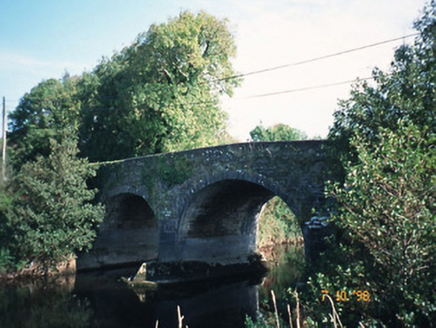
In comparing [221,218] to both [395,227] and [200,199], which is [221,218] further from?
[395,227]

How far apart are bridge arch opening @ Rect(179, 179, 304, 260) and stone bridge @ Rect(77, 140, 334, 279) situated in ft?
0.15

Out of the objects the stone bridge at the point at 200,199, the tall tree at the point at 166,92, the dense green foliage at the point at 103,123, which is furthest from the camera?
the tall tree at the point at 166,92

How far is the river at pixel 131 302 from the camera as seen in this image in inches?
490

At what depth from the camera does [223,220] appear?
65.6ft

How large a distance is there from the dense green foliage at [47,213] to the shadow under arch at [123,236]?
219cm

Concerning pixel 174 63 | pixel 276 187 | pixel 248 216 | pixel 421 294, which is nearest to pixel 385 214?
pixel 421 294

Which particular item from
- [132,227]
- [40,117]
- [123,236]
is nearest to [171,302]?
[123,236]

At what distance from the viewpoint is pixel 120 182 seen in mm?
20406

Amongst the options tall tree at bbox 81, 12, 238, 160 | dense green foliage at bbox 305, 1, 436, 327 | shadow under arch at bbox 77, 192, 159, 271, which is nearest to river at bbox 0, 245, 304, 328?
shadow under arch at bbox 77, 192, 159, 271

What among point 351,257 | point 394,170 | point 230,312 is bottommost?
point 230,312

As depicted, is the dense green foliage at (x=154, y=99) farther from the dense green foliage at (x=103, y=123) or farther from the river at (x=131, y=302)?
the river at (x=131, y=302)

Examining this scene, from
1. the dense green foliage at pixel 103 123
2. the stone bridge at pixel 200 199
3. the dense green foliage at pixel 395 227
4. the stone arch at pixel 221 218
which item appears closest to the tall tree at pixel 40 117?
the dense green foliage at pixel 103 123

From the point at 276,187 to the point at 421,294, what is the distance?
27.2 ft

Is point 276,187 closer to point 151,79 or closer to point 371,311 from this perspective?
point 371,311
